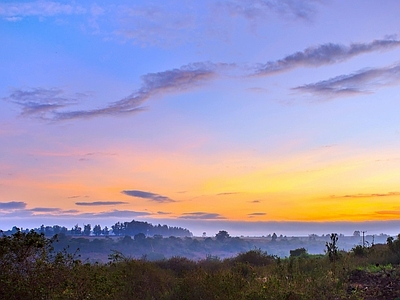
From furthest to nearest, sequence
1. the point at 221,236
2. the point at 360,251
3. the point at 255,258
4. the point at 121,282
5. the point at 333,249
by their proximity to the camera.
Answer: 1. the point at 221,236
2. the point at 255,258
3. the point at 360,251
4. the point at 333,249
5. the point at 121,282

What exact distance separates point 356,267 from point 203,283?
6.25m

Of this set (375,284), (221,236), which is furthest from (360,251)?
(221,236)

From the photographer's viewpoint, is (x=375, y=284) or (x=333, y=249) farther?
(x=333, y=249)

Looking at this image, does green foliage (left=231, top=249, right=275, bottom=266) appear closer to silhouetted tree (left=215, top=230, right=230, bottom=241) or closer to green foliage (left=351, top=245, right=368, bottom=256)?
green foliage (left=351, top=245, right=368, bottom=256)

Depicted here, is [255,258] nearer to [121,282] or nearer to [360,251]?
[360,251]

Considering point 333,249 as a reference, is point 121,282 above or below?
below

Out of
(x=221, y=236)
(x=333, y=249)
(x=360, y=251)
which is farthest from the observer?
(x=221, y=236)

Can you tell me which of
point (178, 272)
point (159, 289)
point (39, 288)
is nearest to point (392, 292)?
point (159, 289)

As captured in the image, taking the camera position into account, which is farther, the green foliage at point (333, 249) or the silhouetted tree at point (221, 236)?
the silhouetted tree at point (221, 236)

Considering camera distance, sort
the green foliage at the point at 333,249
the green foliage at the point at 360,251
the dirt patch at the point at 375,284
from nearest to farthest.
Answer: the dirt patch at the point at 375,284
the green foliage at the point at 333,249
the green foliage at the point at 360,251

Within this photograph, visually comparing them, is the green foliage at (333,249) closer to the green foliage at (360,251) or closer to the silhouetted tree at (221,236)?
the green foliage at (360,251)

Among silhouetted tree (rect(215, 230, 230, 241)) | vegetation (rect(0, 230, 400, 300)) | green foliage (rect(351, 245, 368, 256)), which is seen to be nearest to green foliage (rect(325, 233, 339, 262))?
green foliage (rect(351, 245, 368, 256))

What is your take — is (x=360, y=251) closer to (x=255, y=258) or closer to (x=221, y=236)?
(x=255, y=258)

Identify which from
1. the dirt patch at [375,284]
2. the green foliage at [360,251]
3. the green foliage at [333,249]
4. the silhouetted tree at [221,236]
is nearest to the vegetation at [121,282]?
the dirt patch at [375,284]
